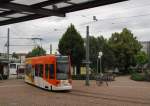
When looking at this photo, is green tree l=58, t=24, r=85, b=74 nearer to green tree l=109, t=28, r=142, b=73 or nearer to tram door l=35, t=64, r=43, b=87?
green tree l=109, t=28, r=142, b=73

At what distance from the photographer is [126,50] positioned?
82.9 metres

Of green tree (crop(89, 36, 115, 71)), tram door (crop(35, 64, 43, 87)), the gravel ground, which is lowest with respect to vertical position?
the gravel ground

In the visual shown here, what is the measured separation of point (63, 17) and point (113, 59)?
67.4 m

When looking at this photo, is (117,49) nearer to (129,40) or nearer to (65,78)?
(129,40)

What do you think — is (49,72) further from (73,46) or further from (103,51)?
(103,51)

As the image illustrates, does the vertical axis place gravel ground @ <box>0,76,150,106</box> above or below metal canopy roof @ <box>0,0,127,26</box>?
below

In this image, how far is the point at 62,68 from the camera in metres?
31.6

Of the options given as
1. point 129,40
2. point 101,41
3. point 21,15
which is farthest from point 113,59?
point 21,15

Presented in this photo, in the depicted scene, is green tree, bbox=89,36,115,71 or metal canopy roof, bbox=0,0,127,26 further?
green tree, bbox=89,36,115,71

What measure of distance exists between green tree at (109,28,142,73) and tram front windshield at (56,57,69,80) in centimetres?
4888

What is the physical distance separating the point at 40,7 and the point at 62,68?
24386mm

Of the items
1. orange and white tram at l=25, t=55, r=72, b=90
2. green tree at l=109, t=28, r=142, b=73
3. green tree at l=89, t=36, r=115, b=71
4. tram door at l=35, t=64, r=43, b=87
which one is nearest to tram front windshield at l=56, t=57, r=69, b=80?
orange and white tram at l=25, t=55, r=72, b=90

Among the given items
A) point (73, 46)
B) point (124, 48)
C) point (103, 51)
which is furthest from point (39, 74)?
point (124, 48)

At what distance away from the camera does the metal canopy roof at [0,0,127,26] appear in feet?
22.8
